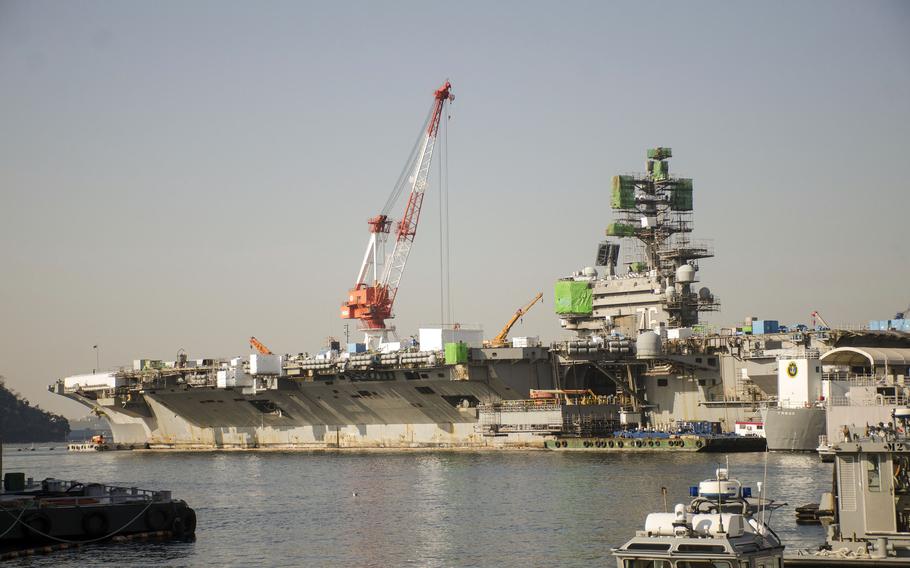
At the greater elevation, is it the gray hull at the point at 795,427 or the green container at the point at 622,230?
the green container at the point at 622,230

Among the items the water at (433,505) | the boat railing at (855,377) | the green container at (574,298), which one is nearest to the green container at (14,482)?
the water at (433,505)

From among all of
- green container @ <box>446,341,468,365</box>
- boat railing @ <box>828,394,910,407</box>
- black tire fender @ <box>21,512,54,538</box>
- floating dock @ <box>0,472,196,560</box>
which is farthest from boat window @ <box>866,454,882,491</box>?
green container @ <box>446,341,468,365</box>

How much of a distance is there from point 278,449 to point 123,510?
49403mm

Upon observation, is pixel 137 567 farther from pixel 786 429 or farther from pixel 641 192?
pixel 641 192

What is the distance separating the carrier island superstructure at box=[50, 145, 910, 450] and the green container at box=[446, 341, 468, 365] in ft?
0.21

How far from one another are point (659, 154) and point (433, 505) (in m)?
47.5

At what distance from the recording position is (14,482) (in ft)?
129

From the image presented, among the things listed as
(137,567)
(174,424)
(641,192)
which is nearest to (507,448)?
(641,192)

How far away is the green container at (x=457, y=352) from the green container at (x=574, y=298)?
1508 cm

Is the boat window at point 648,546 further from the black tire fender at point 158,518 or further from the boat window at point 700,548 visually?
the black tire fender at point 158,518

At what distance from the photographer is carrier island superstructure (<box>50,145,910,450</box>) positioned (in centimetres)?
7006

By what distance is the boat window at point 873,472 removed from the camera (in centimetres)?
2623

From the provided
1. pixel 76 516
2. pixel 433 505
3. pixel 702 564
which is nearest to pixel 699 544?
pixel 702 564

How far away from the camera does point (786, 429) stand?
6222 cm
